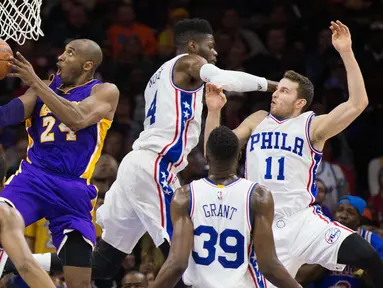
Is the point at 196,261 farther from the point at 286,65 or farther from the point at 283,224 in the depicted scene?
the point at 286,65

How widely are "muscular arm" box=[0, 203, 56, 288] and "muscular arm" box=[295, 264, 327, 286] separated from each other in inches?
152

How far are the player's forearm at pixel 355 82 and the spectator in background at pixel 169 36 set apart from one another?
5117mm

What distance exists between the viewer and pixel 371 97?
12.2 metres

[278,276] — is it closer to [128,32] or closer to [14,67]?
[14,67]

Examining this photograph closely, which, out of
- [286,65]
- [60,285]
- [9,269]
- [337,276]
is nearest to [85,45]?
[9,269]

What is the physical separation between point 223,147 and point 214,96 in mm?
1397

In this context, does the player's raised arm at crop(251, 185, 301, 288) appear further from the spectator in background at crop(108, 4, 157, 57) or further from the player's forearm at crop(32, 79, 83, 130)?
the spectator in background at crop(108, 4, 157, 57)

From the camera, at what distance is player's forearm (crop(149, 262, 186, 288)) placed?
19.9 ft

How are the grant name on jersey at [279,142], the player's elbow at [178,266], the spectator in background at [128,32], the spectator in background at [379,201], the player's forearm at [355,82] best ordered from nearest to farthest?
the player's elbow at [178,266] → the player's forearm at [355,82] → the grant name on jersey at [279,142] → the spectator in background at [379,201] → the spectator in background at [128,32]

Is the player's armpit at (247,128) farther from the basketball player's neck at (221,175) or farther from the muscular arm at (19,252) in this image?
the muscular arm at (19,252)

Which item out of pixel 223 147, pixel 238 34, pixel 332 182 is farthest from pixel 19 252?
pixel 238 34

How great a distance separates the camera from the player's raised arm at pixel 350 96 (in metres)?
7.77

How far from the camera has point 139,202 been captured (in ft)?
25.3

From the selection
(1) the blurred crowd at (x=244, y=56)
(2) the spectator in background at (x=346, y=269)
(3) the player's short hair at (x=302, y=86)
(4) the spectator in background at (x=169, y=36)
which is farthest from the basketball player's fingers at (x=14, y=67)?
(4) the spectator in background at (x=169, y=36)
